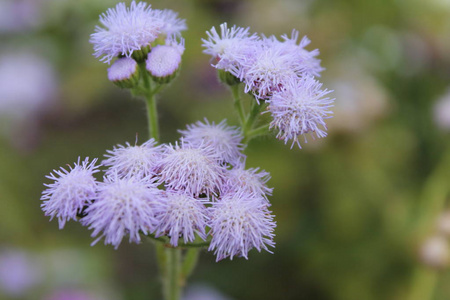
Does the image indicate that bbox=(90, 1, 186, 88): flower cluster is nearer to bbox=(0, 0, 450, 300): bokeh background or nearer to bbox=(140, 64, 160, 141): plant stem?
bbox=(140, 64, 160, 141): plant stem

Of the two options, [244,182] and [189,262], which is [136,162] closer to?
[244,182]

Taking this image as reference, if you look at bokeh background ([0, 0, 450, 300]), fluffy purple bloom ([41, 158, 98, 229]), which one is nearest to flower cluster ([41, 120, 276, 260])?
fluffy purple bloom ([41, 158, 98, 229])

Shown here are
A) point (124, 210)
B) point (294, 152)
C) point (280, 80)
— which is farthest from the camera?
point (294, 152)

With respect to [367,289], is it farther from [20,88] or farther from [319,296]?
Answer: [20,88]

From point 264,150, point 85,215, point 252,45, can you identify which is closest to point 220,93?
point 264,150

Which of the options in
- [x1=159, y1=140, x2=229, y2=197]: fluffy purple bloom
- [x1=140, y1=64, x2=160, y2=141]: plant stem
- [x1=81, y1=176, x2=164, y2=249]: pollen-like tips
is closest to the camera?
[x1=81, y1=176, x2=164, y2=249]: pollen-like tips

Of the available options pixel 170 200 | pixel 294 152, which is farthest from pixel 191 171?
pixel 294 152

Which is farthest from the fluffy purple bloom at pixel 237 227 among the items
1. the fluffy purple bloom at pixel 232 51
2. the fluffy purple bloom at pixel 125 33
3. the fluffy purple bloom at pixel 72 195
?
the fluffy purple bloom at pixel 125 33

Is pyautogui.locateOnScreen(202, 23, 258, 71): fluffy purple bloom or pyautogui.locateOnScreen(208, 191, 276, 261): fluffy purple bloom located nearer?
pyautogui.locateOnScreen(208, 191, 276, 261): fluffy purple bloom
